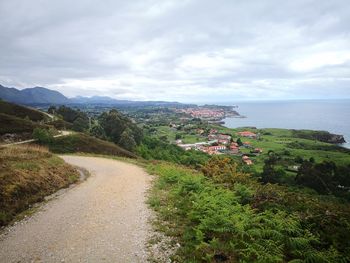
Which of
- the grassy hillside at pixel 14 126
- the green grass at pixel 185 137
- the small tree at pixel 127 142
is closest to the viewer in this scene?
the grassy hillside at pixel 14 126

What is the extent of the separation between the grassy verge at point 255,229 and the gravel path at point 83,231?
3.52ft

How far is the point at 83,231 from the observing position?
958cm

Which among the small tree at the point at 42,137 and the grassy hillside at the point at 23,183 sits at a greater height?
the grassy hillside at the point at 23,183

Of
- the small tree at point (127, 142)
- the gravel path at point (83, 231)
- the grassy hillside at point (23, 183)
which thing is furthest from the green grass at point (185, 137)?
the gravel path at point (83, 231)

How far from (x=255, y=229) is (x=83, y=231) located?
18.2ft

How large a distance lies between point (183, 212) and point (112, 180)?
8.84 meters

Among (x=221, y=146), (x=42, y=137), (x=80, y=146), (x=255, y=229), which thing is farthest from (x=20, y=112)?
(x=255, y=229)

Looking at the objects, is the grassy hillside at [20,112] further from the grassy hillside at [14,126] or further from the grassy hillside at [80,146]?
the grassy hillside at [80,146]

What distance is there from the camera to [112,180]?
1922cm

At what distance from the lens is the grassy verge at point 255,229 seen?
7.77 m

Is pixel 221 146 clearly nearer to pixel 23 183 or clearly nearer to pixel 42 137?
pixel 42 137

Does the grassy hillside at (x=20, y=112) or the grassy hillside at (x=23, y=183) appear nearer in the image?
the grassy hillside at (x=23, y=183)

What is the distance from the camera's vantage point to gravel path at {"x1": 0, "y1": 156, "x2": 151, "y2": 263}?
7875 millimetres

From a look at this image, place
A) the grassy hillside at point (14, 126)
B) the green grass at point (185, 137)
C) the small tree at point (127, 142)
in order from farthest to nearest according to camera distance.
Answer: the green grass at point (185, 137) < the small tree at point (127, 142) < the grassy hillside at point (14, 126)
